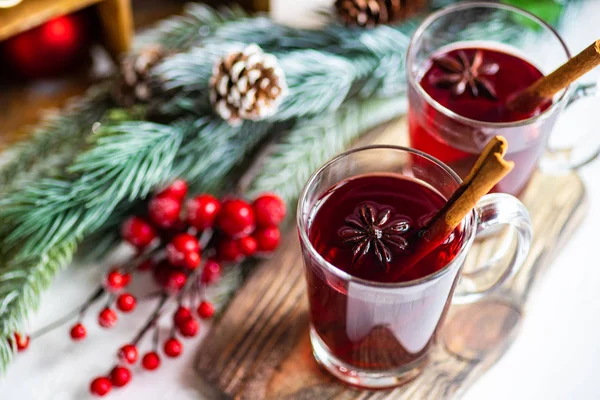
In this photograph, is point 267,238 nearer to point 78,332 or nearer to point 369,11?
point 78,332

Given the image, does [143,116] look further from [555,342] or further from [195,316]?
[555,342]

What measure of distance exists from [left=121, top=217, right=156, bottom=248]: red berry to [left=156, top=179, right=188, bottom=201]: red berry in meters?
0.05

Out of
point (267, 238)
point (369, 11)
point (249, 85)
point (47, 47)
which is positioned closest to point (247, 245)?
point (267, 238)

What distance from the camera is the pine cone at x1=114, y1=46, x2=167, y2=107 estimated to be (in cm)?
118

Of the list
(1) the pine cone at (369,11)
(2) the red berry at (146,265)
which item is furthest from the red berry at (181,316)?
(1) the pine cone at (369,11)

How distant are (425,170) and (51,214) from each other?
1.87 ft

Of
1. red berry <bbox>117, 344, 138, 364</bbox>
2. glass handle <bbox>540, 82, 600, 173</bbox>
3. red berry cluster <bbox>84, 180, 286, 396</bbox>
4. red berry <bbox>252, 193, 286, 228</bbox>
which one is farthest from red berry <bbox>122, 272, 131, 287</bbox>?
glass handle <bbox>540, 82, 600, 173</bbox>

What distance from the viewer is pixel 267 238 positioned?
1063 millimetres

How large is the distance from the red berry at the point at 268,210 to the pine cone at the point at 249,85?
0.13 m

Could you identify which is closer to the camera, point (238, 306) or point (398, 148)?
point (398, 148)

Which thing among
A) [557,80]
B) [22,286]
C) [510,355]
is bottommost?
[510,355]

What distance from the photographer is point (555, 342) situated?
100 centimetres

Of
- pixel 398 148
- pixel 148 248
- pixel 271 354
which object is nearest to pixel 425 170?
pixel 398 148

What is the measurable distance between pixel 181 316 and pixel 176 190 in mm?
201
